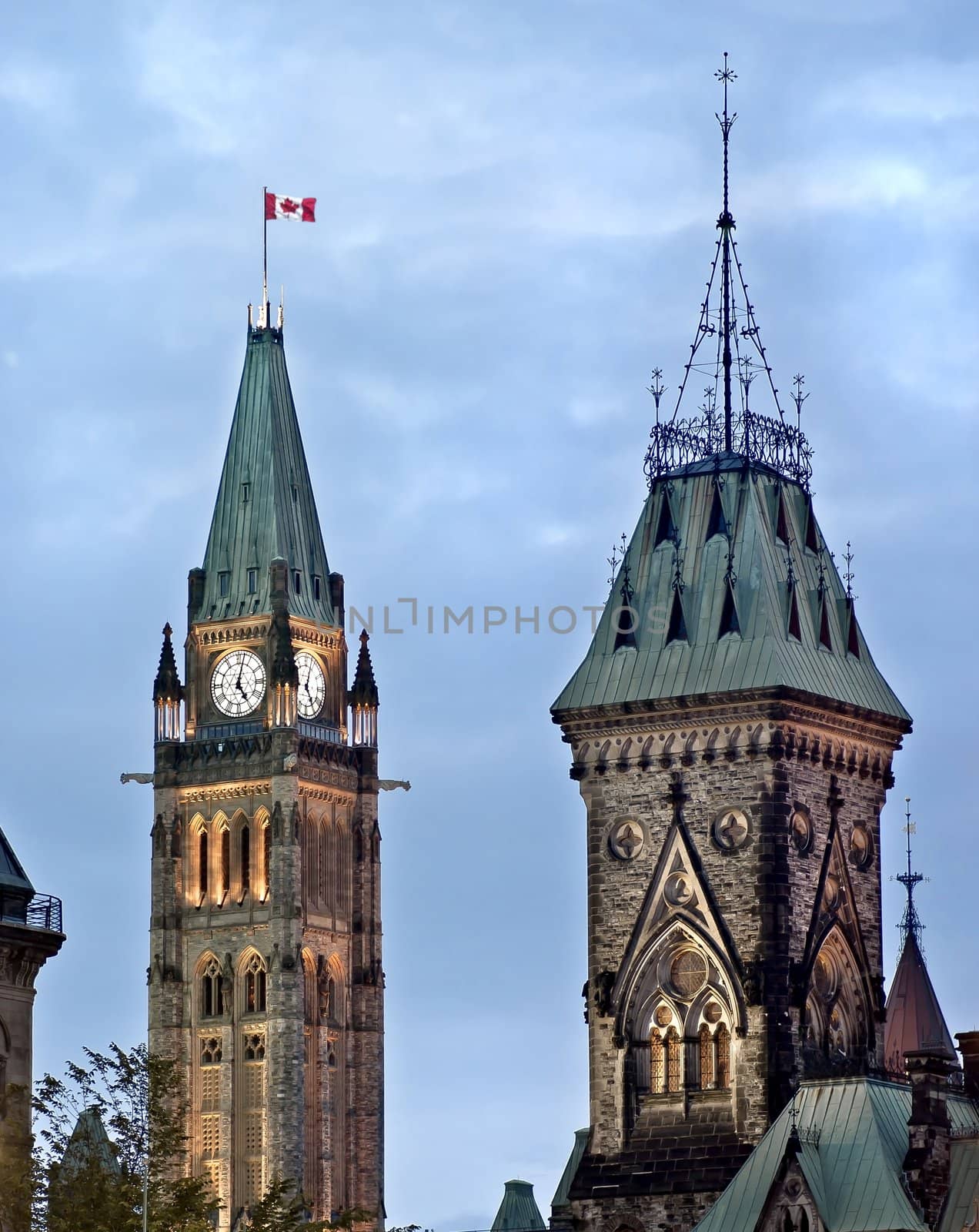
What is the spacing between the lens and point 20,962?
116m

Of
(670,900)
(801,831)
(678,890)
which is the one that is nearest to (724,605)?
(801,831)

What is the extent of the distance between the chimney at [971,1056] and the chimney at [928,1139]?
18.5 feet

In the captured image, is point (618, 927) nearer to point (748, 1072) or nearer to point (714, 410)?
point (748, 1072)

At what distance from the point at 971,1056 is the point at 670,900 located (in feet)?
34.0

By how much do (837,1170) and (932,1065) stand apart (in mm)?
4008

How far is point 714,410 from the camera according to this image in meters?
141

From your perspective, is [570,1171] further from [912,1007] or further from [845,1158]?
[912,1007]

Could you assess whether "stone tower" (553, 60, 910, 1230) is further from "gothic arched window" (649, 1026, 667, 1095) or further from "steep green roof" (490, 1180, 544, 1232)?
"steep green roof" (490, 1180, 544, 1232)

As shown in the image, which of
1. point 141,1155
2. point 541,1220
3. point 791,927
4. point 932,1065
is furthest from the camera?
point 541,1220

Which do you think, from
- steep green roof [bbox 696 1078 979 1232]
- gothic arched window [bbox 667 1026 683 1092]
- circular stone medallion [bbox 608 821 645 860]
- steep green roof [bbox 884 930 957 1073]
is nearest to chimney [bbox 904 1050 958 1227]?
steep green roof [bbox 696 1078 979 1232]

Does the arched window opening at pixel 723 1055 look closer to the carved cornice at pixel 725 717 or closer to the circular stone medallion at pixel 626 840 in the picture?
the circular stone medallion at pixel 626 840

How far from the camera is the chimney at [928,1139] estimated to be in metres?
124

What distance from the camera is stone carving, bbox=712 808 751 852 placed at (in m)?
134

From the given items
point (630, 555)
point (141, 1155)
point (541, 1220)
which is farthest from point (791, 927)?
point (541, 1220)
